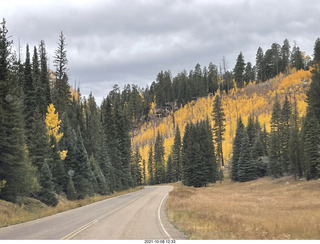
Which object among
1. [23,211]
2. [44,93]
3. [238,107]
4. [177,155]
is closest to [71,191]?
[23,211]

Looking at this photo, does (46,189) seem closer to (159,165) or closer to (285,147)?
(285,147)

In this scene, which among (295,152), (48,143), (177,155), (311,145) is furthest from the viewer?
(177,155)

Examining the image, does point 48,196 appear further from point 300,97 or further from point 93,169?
point 300,97

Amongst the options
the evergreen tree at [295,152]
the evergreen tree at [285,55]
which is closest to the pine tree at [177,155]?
→ the evergreen tree at [295,152]

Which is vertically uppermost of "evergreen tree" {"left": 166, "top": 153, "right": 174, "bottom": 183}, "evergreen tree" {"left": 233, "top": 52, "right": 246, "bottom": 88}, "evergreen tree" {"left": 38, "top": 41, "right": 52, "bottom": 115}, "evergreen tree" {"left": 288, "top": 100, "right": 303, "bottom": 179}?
"evergreen tree" {"left": 233, "top": 52, "right": 246, "bottom": 88}

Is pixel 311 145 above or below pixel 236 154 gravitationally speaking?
above

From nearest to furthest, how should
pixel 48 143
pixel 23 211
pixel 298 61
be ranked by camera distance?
pixel 23 211 → pixel 48 143 → pixel 298 61

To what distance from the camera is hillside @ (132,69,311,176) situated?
103706 millimetres

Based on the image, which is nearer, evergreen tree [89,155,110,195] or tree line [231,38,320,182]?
tree line [231,38,320,182]

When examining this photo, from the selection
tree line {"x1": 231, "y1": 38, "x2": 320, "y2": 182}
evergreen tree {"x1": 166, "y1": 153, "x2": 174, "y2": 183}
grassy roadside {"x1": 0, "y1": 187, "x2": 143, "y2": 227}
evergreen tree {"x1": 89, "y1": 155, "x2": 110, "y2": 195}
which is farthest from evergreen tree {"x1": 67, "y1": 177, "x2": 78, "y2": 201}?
evergreen tree {"x1": 166, "y1": 153, "x2": 174, "y2": 183}

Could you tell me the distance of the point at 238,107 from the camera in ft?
381

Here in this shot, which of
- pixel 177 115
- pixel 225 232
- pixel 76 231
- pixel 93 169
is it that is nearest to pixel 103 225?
pixel 76 231

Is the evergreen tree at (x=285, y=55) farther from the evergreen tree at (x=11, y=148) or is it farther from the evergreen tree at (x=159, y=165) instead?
the evergreen tree at (x=11, y=148)

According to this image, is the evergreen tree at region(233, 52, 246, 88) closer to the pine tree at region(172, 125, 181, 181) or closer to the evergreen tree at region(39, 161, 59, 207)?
the pine tree at region(172, 125, 181, 181)
